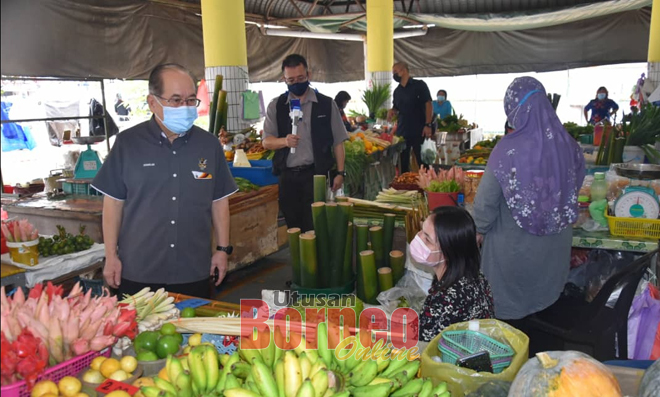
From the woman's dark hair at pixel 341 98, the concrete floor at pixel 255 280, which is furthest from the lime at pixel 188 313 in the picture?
the woman's dark hair at pixel 341 98

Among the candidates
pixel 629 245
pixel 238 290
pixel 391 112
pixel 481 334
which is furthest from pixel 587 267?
pixel 391 112

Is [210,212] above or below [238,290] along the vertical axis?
above

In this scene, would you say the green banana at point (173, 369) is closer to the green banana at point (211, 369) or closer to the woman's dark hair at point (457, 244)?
the green banana at point (211, 369)

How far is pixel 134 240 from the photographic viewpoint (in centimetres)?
289

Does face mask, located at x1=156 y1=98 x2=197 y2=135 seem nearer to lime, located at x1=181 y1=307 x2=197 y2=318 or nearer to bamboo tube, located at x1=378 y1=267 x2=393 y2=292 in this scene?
lime, located at x1=181 y1=307 x2=197 y2=318

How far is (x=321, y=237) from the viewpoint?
3.83m

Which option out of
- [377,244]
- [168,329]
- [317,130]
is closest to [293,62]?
[317,130]

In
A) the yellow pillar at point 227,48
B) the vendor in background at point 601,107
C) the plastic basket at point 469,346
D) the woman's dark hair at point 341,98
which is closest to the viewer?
the plastic basket at point 469,346

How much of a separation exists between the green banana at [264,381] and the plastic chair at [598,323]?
2.24m

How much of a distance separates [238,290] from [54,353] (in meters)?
4.02

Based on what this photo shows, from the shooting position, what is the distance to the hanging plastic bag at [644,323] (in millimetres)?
2967

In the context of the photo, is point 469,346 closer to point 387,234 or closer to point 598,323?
point 598,323

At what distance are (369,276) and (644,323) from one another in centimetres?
161

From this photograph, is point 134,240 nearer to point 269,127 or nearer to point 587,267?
point 269,127
